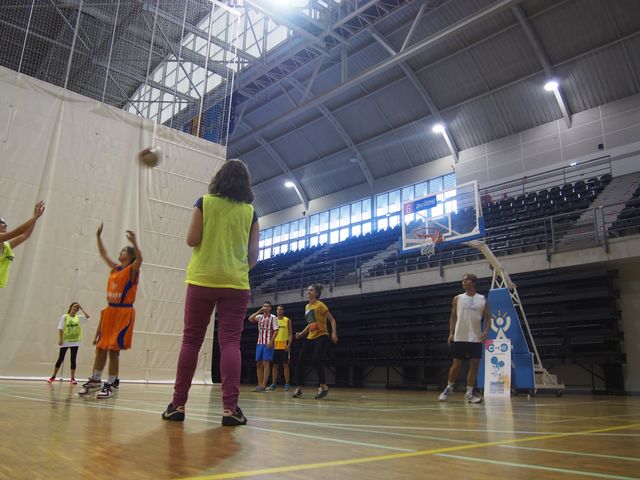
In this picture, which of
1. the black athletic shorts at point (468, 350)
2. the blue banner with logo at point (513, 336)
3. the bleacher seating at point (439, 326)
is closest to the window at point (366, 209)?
the bleacher seating at point (439, 326)

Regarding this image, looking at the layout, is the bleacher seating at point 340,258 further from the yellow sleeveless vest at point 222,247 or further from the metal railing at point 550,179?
the yellow sleeveless vest at point 222,247

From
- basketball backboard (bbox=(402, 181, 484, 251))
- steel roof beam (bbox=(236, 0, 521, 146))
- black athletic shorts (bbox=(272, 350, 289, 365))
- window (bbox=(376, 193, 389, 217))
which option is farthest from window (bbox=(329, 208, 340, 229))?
black athletic shorts (bbox=(272, 350, 289, 365))

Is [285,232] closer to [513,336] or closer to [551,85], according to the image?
[551,85]

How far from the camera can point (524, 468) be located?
4.60ft

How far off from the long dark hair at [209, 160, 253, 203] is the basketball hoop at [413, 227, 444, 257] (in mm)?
8979

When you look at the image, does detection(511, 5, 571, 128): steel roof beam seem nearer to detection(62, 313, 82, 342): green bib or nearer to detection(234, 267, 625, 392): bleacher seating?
detection(234, 267, 625, 392): bleacher seating

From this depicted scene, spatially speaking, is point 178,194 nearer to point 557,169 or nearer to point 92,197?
point 92,197

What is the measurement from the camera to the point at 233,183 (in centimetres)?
308

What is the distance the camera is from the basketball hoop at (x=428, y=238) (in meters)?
11.7

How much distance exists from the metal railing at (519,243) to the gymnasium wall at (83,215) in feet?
17.4

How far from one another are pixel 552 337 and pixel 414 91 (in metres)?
10.3

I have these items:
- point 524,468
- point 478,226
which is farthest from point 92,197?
point 524,468

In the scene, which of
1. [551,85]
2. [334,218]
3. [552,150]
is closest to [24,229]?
[551,85]

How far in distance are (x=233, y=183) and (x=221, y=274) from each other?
0.58 metres
